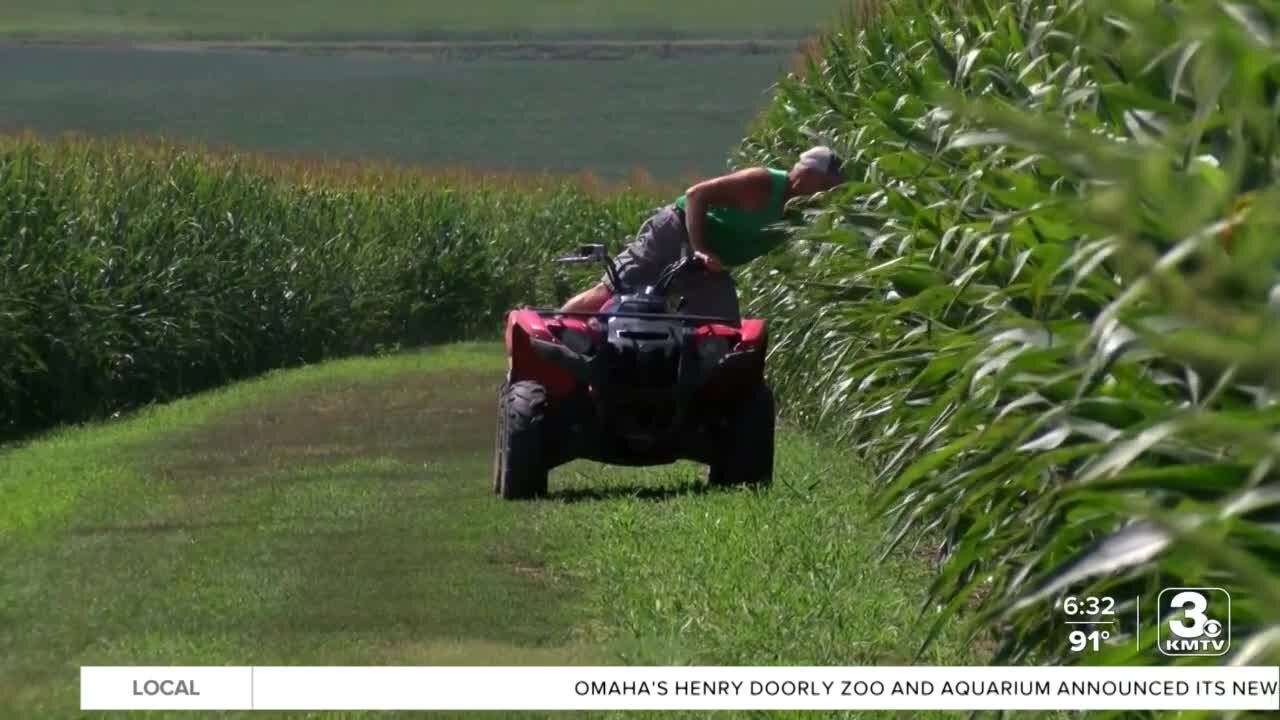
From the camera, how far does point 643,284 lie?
13.2 metres

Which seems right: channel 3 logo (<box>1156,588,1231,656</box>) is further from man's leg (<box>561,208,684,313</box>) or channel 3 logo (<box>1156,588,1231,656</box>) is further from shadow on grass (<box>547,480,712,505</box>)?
man's leg (<box>561,208,684,313</box>)

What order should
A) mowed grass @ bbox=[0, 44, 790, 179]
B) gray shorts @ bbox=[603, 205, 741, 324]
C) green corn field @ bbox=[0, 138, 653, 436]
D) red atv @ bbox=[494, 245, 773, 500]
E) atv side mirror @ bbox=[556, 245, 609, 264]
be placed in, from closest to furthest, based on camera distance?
1. atv side mirror @ bbox=[556, 245, 609, 264]
2. red atv @ bbox=[494, 245, 773, 500]
3. gray shorts @ bbox=[603, 205, 741, 324]
4. green corn field @ bbox=[0, 138, 653, 436]
5. mowed grass @ bbox=[0, 44, 790, 179]

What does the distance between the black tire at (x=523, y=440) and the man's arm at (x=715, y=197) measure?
3.47 feet

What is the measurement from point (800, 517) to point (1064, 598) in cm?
498

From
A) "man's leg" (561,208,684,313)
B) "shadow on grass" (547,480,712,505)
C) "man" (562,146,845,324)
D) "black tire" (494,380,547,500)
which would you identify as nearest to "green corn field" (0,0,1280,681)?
A: "man" (562,146,845,324)

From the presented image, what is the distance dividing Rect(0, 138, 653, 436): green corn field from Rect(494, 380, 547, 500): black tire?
358 inches

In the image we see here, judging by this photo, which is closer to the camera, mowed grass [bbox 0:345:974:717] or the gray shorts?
mowed grass [bbox 0:345:974:717]

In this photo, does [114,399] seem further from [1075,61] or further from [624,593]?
[1075,61]

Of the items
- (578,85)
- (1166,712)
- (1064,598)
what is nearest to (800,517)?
(1064,598)

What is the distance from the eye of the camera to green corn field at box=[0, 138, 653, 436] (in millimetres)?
22281

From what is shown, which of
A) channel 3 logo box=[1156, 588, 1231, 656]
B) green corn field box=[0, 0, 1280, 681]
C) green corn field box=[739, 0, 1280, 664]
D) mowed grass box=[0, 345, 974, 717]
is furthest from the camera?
mowed grass box=[0, 345, 974, 717]

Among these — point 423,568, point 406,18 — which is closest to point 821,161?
point 423,568

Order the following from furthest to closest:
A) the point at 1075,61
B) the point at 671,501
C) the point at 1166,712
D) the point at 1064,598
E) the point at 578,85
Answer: the point at 578,85
the point at 671,501
the point at 1075,61
the point at 1064,598
the point at 1166,712

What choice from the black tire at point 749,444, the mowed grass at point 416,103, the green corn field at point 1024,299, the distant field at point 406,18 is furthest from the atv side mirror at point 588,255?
the distant field at point 406,18
